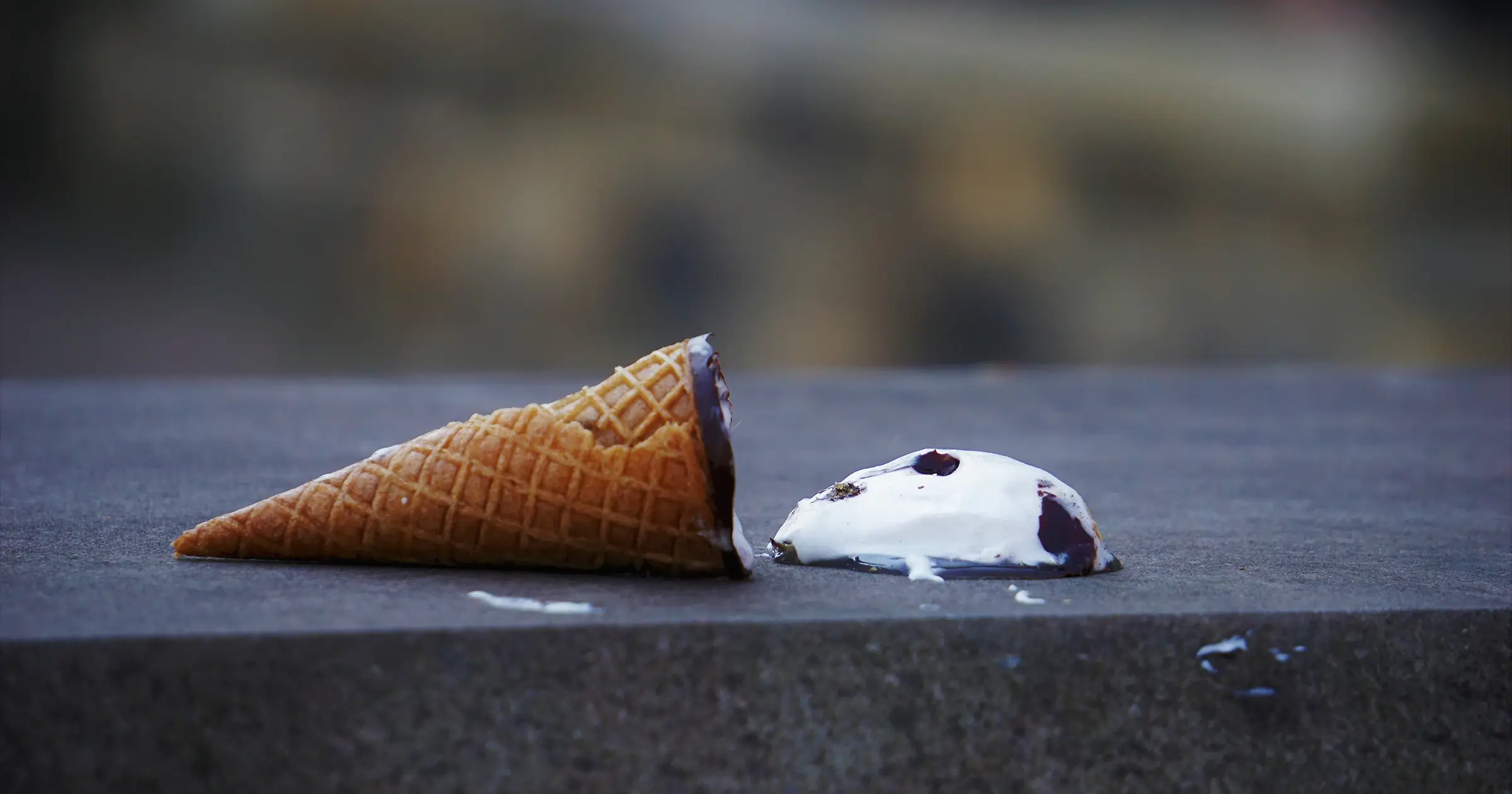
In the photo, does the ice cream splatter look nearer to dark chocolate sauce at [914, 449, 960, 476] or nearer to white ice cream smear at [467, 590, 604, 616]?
dark chocolate sauce at [914, 449, 960, 476]

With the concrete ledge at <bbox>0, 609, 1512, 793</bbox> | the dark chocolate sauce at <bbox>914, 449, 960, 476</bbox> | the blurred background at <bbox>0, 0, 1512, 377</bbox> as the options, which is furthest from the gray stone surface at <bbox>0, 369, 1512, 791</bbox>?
the blurred background at <bbox>0, 0, 1512, 377</bbox>

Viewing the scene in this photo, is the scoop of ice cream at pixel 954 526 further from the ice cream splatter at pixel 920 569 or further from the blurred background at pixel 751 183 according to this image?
the blurred background at pixel 751 183

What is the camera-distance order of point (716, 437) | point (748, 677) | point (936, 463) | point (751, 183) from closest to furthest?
1. point (748, 677)
2. point (716, 437)
3. point (936, 463)
4. point (751, 183)

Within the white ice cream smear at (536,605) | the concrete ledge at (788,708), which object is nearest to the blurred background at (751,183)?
the white ice cream smear at (536,605)

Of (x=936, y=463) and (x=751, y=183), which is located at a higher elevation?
(x=751, y=183)

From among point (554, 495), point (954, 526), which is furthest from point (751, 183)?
point (554, 495)

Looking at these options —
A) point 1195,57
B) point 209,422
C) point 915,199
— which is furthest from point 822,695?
point 1195,57

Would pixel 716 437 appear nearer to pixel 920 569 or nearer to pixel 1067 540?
pixel 920 569
